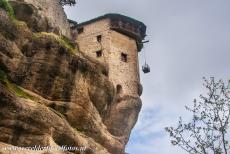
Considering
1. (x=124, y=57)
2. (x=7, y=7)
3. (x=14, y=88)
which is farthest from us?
(x=124, y=57)

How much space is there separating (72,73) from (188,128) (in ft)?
27.0

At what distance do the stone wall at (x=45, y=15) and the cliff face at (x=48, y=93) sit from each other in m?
1.81

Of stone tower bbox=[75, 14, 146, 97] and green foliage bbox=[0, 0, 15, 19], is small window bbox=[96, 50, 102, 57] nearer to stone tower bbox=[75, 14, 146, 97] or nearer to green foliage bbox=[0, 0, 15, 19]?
stone tower bbox=[75, 14, 146, 97]

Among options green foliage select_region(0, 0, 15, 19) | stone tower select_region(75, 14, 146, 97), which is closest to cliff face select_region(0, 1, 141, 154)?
green foliage select_region(0, 0, 15, 19)

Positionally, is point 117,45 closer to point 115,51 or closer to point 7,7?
point 115,51

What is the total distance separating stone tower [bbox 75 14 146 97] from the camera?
3484 cm

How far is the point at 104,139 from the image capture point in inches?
1060

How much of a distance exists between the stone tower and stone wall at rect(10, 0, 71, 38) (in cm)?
438

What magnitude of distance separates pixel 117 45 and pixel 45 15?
9.34 m

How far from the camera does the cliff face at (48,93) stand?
64.3ft

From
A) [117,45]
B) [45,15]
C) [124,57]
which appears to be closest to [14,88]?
[45,15]

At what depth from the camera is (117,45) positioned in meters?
36.9

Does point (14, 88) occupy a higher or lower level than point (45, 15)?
lower

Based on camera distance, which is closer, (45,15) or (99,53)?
(45,15)
